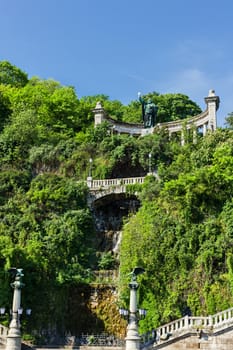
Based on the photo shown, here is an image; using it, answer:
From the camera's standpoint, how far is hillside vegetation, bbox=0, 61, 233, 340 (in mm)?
24375

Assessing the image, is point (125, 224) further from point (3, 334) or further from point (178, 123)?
point (178, 123)

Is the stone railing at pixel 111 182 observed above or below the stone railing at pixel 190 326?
above

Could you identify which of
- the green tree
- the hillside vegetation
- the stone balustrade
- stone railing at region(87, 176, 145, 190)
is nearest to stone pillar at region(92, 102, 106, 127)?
the stone balustrade

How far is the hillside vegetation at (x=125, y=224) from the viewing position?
24.4 metres

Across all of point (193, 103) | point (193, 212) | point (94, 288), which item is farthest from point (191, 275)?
point (193, 103)

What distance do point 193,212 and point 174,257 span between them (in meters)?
2.59

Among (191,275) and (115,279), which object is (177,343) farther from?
(115,279)

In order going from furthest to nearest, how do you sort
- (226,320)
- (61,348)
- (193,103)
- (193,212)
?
(193,103) < (193,212) < (61,348) < (226,320)

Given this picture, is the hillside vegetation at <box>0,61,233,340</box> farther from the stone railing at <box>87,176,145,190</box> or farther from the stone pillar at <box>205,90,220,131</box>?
the stone pillar at <box>205,90,220,131</box>

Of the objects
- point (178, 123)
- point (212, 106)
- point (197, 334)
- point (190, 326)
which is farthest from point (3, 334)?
point (212, 106)

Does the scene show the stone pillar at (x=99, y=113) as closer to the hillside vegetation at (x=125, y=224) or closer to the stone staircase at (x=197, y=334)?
the hillside vegetation at (x=125, y=224)

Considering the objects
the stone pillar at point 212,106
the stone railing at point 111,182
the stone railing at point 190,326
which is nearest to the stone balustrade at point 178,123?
the stone pillar at point 212,106

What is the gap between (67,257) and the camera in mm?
28016

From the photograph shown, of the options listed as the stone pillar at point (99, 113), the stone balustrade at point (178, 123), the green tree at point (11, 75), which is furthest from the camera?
the green tree at point (11, 75)
